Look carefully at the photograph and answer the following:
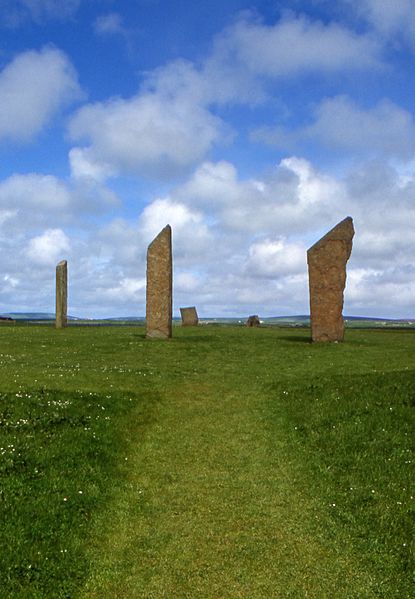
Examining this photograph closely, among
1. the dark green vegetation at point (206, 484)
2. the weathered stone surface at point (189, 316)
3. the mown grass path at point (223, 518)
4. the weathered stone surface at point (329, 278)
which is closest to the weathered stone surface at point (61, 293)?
the weathered stone surface at point (189, 316)

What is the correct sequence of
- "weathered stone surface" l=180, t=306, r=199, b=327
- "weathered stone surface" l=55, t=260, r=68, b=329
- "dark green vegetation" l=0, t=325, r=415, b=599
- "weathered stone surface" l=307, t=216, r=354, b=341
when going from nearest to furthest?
"dark green vegetation" l=0, t=325, r=415, b=599 < "weathered stone surface" l=307, t=216, r=354, b=341 < "weathered stone surface" l=55, t=260, r=68, b=329 < "weathered stone surface" l=180, t=306, r=199, b=327

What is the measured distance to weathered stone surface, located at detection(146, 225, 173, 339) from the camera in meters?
37.2

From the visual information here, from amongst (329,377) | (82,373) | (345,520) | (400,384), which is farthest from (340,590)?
(82,373)

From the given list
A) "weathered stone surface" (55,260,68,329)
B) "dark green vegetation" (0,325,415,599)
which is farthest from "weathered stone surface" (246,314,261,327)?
"dark green vegetation" (0,325,415,599)

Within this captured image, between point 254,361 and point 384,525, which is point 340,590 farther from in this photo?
point 254,361

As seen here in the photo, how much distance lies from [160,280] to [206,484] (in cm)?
2484

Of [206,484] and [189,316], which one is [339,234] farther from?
[189,316]

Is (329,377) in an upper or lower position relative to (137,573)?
upper

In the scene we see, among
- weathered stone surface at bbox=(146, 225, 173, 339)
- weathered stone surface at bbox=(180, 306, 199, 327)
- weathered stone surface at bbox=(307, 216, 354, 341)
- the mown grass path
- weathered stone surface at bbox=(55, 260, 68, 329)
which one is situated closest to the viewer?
the mown grass path

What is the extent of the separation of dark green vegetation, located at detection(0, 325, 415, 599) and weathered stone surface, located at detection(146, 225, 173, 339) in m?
13.4

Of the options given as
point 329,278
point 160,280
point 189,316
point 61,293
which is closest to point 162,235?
point 160,280

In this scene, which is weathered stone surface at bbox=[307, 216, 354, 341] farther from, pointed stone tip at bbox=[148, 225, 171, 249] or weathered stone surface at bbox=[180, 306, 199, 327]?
weathered stone surface at bbox=[180, 306, 199, 327]

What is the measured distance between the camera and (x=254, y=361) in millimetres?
28516

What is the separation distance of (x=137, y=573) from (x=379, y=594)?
4499 mm
